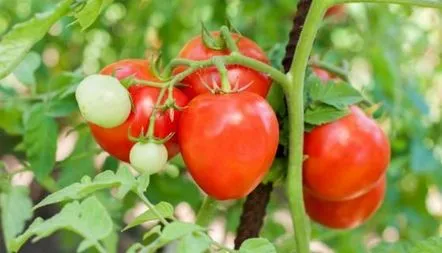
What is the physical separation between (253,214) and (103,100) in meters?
0.27

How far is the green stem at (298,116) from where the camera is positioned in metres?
0.84

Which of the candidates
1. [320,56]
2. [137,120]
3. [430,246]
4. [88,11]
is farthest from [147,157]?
[320,56]

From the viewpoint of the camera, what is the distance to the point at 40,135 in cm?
110

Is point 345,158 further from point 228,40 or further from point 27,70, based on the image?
point 27,70

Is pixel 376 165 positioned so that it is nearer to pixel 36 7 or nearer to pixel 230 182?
pixel 230 182

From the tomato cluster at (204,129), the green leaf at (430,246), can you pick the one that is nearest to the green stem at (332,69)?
the tomato cluster at (204,129)

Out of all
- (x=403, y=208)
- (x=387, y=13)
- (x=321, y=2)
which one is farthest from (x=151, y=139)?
(x=403, y=208)

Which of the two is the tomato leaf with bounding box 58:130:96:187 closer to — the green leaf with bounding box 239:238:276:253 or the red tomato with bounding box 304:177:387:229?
the red tomato with bounding box 304:177:387:229

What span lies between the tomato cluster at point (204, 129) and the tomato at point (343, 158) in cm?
9

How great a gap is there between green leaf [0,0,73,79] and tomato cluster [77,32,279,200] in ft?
0.27

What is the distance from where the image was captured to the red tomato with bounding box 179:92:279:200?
839 millimetres

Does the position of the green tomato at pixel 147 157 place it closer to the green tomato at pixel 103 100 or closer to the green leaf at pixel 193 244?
the green tomato at pixel 103 100

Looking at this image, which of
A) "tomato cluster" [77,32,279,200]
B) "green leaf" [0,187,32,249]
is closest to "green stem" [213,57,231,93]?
"tomato cluster" [77,32,279,200]

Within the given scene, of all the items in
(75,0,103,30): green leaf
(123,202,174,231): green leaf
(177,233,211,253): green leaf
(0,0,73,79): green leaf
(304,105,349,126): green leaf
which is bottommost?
(304,105,349,126): green leaf
